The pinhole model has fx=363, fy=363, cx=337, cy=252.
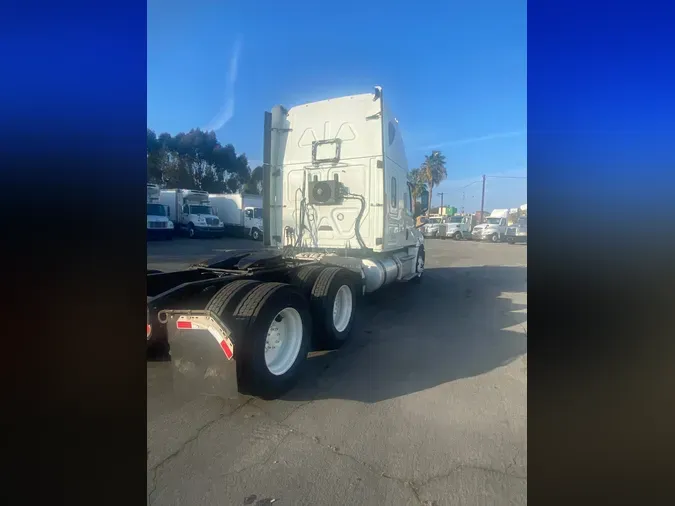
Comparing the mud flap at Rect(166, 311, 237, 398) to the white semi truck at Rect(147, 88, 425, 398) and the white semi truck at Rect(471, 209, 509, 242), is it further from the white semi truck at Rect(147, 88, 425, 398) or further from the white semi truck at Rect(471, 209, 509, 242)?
the white semi truck at Rect(471, 209, 509, 242)

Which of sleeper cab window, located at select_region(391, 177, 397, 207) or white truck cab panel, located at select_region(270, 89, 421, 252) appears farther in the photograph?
sleeper cab window, located at select_region(391, 177, 397, 207)

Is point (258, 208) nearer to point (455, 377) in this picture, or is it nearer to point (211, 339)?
point (211, 339)

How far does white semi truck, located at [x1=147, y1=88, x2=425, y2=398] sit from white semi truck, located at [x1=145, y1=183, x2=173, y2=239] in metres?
0.49

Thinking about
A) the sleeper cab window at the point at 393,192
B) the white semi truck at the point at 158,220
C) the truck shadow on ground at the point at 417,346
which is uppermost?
the sleeper cab window at the point at 393,192

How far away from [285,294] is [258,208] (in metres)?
2.82

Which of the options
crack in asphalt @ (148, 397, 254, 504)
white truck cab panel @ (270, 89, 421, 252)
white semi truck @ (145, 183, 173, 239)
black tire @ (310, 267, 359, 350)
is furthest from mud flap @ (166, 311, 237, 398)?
white truck cab panel @ (270, 89, 421, 252)

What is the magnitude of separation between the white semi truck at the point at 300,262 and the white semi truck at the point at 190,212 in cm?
52

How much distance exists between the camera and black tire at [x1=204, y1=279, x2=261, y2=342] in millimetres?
2584

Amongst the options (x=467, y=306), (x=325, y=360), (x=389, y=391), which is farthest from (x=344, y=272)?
(x=467, y=306)

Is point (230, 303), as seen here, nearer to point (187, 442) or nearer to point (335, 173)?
point (187, 442)

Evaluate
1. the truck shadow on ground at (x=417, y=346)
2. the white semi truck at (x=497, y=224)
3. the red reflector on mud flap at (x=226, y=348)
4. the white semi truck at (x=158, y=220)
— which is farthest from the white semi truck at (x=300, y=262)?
the white semi truck at (x=497, y=224)

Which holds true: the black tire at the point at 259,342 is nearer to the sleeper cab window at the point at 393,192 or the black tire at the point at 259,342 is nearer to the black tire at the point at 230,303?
the black tire at the point at 230,303

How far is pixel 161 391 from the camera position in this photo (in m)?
2.93

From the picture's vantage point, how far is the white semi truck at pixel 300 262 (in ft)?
8.54
